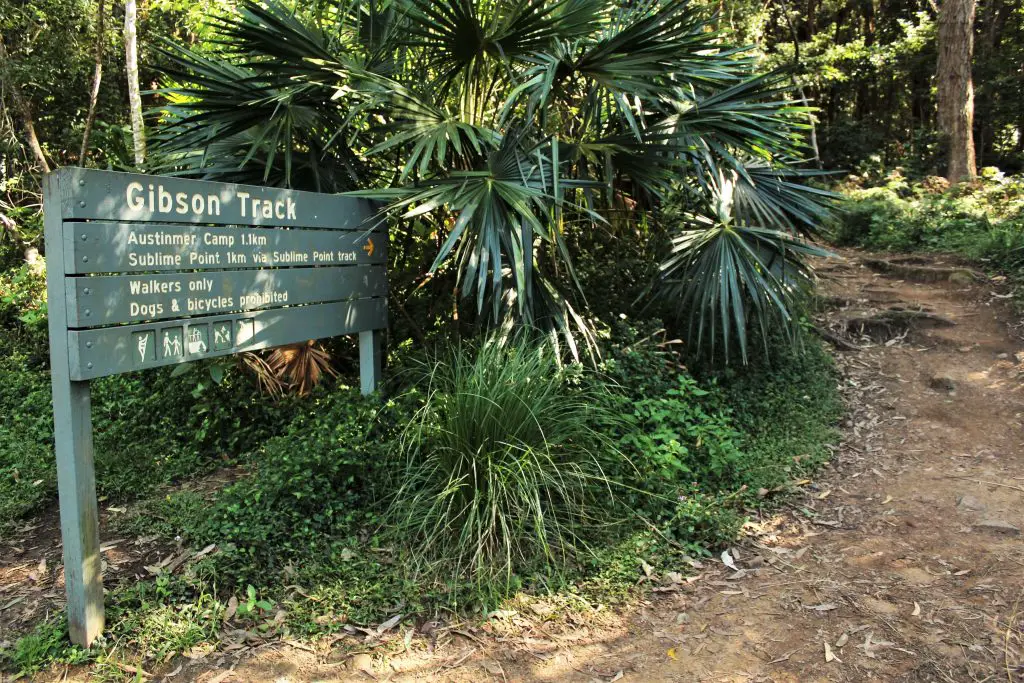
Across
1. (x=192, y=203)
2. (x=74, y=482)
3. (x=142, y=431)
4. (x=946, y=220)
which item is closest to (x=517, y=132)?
(x=192, y=203)

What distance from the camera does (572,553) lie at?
4035mm

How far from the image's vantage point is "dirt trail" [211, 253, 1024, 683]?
10.7 ft

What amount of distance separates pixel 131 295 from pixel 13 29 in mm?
9485

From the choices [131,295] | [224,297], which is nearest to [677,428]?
[224,297]

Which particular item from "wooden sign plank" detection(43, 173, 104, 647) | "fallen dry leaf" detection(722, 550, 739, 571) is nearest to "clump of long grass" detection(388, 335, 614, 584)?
"fallen dry leaf" detection(722, 550, 739, 571)

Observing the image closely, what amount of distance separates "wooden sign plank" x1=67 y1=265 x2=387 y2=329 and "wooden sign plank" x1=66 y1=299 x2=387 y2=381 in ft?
0.14

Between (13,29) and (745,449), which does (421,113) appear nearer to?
(745,449)

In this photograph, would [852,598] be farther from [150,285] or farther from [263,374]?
[263,374]

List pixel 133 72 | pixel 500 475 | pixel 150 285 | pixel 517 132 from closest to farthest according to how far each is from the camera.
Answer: pixel 150 285 < pixel 500 475 < pixel 517 132 < pixel 133 72

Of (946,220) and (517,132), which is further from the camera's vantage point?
(946,220)

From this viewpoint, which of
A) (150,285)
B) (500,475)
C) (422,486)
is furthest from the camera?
(422,486)

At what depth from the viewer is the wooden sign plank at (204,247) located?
127 inches

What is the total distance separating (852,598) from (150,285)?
12.3ft

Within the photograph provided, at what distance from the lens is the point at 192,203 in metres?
3.67
